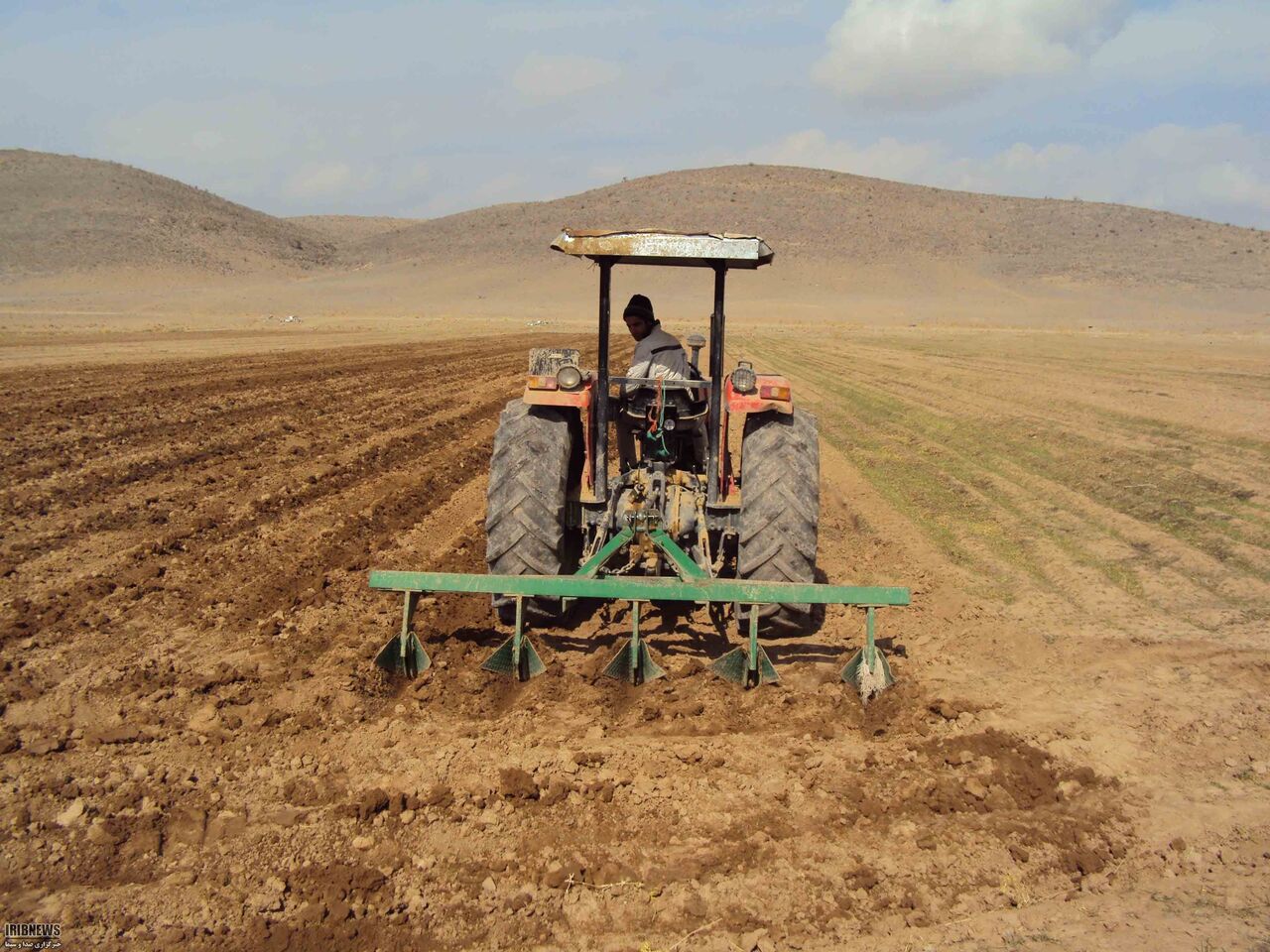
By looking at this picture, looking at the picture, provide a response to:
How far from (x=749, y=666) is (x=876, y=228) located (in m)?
73.2

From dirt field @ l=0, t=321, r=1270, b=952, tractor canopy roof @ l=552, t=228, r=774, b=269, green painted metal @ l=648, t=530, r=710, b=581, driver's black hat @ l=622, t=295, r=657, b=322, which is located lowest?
dirt field @ l=0, t=321, r=1270, b=952

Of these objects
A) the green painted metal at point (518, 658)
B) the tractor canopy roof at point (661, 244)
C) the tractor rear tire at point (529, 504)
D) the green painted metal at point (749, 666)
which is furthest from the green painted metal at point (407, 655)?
the tractor canopy roof at point (661, 244)

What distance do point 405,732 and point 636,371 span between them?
2.32 meters

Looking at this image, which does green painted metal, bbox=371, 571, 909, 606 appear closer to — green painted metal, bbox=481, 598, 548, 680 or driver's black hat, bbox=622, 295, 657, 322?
green painted metal, bbox=481, 598, 548, 680

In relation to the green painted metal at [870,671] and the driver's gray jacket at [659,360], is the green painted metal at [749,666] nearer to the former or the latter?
the green painted metal at [870,671]

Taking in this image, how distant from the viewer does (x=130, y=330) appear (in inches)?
1219

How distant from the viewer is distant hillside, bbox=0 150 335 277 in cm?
6450

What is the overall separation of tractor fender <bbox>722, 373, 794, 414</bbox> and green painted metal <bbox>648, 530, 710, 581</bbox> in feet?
2.62

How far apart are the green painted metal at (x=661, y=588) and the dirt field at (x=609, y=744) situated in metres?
0.46

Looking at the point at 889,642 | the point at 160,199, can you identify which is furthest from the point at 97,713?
the point at 160,199

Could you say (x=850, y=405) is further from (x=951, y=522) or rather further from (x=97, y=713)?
(x=97, y=713)

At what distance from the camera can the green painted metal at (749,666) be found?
15.5 ft

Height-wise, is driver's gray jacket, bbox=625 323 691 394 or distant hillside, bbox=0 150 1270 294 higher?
distant hillside, bbox=0 150 1270 294

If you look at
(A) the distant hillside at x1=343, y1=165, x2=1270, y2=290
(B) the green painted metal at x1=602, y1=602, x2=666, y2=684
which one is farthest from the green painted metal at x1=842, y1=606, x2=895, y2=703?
(A) the distant hillside at x1=343, y1=165, x2=1270, y2=290
